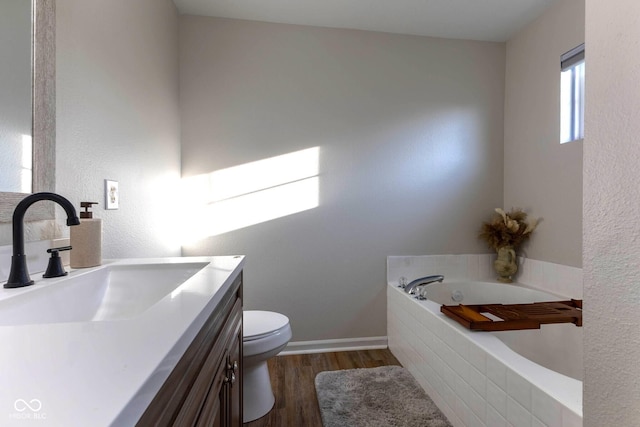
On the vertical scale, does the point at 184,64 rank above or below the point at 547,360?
above

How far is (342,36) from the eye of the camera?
7.41 feet

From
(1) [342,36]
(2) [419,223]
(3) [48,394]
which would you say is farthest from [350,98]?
(3) [48,394]

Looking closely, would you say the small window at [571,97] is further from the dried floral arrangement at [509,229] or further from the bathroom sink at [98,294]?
the bathroom sink at [98,294]

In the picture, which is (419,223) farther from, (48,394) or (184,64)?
(48,394)

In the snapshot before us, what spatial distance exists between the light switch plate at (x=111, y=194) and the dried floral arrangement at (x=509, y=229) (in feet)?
7.93

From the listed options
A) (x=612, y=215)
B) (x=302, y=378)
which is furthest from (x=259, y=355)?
(x=612, y=215)

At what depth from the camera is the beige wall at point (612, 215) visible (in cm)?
57

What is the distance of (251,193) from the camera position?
7.12 ft

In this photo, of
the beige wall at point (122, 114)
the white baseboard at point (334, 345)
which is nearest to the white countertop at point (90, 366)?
the beige wall at point (122, 114)

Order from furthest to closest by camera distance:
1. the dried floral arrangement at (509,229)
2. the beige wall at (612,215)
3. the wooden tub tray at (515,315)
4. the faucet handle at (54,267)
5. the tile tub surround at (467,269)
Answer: the dried floral arrangement at (509,229), the tile tub surround at (467,269), the wooden tub tray at (515,315), the faucet handle at (54,267), the beige wall at (612,215)

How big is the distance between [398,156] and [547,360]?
156cm

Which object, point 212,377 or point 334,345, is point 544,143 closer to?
point 334,345

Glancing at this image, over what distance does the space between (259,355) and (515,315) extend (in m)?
1.30

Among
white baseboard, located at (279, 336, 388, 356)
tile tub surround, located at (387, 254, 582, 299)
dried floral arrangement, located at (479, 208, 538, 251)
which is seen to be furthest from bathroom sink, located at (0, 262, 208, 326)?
dried floral arrangement, located at (479, 208, 538, 251)
